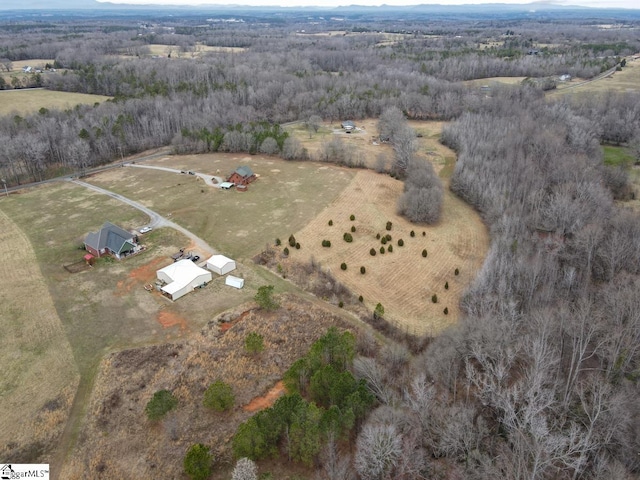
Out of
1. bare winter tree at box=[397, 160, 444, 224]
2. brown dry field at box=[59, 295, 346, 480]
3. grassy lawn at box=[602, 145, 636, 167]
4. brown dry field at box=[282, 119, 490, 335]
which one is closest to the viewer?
brown dry field at box=[59, 295, 346, 480]

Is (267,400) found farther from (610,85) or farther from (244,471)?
(610,85)

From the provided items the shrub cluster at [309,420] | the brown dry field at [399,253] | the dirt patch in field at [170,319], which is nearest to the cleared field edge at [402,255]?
the brown dry field at [399,253]

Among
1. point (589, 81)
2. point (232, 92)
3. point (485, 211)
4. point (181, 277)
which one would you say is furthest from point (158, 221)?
point (589, 81)

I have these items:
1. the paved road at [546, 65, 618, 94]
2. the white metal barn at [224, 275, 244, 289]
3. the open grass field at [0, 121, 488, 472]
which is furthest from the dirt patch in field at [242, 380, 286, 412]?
the paved road at [546, 65, 618, 94]

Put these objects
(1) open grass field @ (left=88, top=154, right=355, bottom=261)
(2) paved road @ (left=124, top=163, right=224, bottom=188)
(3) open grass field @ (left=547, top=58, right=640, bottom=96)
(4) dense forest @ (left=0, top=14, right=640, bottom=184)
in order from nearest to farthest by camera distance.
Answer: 1. (1) open grass field @ (left=88, top=154, right=355, bottom=261)
2. (2) paved road @ (left=124, top=163, right=224, bottom=188)
3. (4) dense forest @ (left=0, top=14, right=640, bottom=184)
4. (3) open grass field @ (left=547, top=58, right=640, bottom=96)

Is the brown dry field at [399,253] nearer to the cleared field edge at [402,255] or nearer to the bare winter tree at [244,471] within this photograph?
the cleared field edge at [402,255]

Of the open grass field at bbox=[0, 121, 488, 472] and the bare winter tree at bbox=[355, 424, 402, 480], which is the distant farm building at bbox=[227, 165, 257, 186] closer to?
the open grass field at bbox=[0, 121, 488, 472]

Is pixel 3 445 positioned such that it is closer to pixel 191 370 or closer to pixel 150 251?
pixel 191 370
